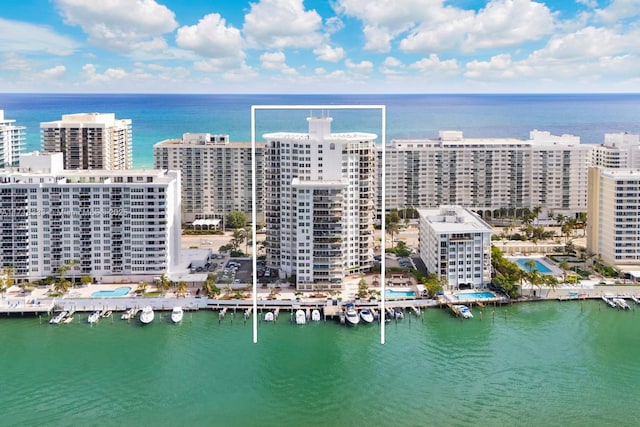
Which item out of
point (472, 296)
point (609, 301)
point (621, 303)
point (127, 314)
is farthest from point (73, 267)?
point (621, 303)

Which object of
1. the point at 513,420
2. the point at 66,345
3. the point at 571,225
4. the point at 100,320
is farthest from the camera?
the point at 571,225

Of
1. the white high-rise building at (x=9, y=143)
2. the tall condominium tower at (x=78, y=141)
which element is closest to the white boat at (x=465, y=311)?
the tall condominium tower at (x=78, y=141)

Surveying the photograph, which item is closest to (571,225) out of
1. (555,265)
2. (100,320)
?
(555,265)

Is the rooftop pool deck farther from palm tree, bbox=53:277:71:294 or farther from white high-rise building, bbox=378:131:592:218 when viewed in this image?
palm tree, bbox=53:277:71:294

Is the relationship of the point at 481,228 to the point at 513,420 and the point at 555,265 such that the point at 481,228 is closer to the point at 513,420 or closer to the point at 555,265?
the point at 555,265

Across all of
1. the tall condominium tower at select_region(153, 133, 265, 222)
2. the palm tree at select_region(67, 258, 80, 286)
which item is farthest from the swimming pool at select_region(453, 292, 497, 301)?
the tall condominium tower at select_region(153, 133, 265, 222)

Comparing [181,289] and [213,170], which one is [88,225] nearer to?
[181,289]
